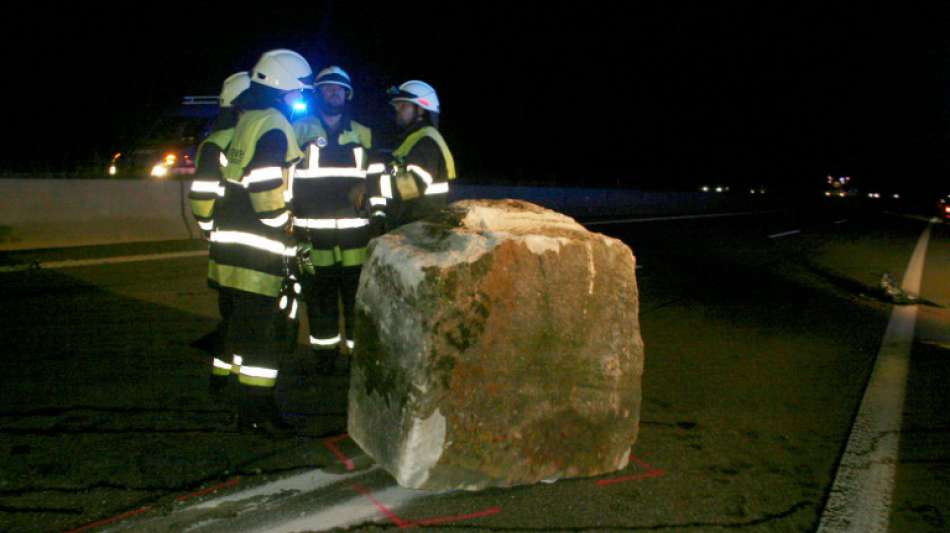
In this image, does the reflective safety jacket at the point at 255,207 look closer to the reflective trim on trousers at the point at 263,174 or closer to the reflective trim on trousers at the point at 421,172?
the reflective trim on trousers at the point at 263,174

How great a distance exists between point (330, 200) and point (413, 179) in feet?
1.90

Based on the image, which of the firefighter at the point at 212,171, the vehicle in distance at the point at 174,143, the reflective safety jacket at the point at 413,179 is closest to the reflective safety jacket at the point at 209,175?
the firefighter at the point at 212,171

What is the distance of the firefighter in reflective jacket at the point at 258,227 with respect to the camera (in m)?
4.46

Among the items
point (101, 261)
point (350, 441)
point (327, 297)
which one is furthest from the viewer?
point (101, 261)

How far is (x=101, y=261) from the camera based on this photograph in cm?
1166

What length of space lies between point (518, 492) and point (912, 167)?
134260 millimetres

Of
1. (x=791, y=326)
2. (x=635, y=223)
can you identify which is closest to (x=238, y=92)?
(x=791, y=326)

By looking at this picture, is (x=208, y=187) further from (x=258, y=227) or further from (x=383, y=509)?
(x=383, y=509)

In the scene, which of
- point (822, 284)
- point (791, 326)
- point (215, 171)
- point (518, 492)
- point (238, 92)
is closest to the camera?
point (518, 492)

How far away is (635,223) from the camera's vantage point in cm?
2514

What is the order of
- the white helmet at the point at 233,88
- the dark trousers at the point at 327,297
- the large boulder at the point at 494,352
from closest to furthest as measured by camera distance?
the large boulder at the point at 494,352
the white helmet at the point at 233,88
the dark trousers at the point at 327,297

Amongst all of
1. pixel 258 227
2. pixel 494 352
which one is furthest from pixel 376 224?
pixel 494 352

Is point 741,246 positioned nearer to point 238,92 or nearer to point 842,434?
point 842,434

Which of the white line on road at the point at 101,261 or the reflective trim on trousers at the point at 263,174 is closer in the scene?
the reflective trim on trousers at the point at 263,174
